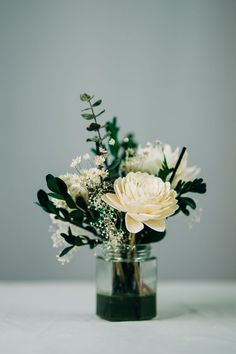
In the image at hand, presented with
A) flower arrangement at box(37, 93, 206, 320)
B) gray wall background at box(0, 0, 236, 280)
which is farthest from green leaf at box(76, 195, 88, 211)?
gray wall background at box(0, 0, 236, 280)

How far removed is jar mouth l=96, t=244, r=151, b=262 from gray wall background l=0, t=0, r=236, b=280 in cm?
109

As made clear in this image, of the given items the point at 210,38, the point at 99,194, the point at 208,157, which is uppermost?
the point at 210,38

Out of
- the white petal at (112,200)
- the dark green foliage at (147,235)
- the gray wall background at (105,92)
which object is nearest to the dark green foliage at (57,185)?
the white petal at (112,200)

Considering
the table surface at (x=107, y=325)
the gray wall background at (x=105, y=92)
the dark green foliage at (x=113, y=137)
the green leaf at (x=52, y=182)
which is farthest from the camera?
the gray wall background at (x=105, y=92)

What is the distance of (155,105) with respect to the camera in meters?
2.40

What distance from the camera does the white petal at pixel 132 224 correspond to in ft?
3.84

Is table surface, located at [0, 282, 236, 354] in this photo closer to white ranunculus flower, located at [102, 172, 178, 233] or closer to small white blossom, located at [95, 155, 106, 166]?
white ranunculus flower, located at [102, 172, 178, 233]

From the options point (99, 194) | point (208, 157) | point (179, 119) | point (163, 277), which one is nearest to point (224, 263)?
point (163, 277)

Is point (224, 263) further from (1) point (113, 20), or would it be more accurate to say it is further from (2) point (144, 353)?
(2) point (144, 353)

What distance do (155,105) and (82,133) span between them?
326 mm

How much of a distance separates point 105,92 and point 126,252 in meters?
1.21

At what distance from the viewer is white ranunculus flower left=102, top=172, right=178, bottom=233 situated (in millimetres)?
1164

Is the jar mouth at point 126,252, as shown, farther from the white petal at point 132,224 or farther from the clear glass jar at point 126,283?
the white petal at point 132,224

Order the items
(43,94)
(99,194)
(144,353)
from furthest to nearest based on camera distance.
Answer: (43,94) < (99,194) < (144,353)
